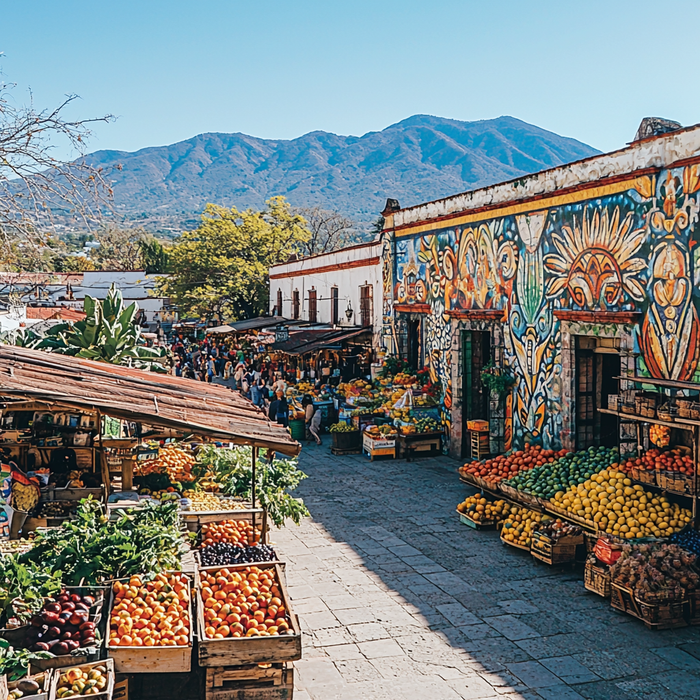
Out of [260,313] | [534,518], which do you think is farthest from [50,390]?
[260,313]

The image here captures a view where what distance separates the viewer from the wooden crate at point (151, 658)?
18.7ft

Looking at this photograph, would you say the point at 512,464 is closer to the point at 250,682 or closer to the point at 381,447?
the point at 381,447

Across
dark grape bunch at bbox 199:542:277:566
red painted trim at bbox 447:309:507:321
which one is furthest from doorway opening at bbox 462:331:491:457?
dark grape bunch at bbox 199:542:277:566

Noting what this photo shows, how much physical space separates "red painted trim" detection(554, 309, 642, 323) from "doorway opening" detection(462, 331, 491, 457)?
11.7 ft

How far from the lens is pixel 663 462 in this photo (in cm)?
978

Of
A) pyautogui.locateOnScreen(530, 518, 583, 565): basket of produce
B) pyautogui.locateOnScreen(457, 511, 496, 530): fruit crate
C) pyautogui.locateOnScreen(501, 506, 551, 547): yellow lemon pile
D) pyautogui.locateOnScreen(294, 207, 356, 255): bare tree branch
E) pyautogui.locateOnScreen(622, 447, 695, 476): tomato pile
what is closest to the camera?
pyautogui.locateOnScreen(622, 447, 695, 476): tomato pile

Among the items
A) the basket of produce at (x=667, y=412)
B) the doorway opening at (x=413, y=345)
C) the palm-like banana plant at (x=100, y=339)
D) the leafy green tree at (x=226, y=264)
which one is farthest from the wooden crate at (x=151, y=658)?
A: the leafy green tree at (x=226, y=264)

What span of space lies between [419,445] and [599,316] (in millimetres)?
6138

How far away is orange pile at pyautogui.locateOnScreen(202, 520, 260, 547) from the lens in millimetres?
8133

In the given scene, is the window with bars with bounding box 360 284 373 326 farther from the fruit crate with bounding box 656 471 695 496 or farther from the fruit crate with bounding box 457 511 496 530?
the fruit crate with bounding box 656 471 695 496

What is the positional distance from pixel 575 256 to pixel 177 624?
8916 mm

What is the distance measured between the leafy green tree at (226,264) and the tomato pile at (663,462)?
3060 cm

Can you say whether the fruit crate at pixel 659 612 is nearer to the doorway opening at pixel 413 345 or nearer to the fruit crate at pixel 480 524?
the fruit crate at pixel 480 524

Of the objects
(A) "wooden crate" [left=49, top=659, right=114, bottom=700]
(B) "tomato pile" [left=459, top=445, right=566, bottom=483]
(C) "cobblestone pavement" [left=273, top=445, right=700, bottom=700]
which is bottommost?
(C) "cobblestone pavement" [left=273, top=445, right=700, bottom=700]
